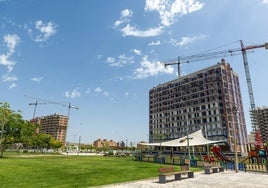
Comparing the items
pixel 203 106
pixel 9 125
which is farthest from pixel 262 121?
pixel 9 125

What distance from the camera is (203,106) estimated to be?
8112 centimetres

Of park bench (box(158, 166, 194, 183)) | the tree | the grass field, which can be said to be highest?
the tree

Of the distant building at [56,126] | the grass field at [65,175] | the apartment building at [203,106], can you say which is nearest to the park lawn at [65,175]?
the grass field at [65,175]

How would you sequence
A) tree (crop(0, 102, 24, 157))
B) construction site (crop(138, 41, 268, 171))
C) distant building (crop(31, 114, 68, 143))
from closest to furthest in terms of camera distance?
tree (crop(0, 102, 24, 157)) < construction site (crop(138, 41, 268, 171)) < distant building (crop(31, 114, 68, 143))

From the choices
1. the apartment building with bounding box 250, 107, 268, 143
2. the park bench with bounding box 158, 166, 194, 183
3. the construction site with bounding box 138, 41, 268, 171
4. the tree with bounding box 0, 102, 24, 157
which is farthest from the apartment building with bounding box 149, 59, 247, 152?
the park bench with bounding box 158, 166, 194, 183

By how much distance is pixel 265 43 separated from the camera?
2945 inches

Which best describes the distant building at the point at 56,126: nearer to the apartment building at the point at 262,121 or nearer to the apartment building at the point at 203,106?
the apartment building at the point at 203,106

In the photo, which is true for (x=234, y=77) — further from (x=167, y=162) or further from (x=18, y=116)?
(x=18, y=116)

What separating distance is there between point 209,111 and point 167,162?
167 ft

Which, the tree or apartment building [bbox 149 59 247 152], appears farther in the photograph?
apartment building [bbox 149 59 247 152]

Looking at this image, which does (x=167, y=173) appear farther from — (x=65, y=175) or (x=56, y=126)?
(x=56, y=126)

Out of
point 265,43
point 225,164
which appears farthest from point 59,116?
point 225,164

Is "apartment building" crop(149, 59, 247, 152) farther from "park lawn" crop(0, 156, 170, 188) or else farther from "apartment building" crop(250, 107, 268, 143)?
"park lawn" crop(0, 156, 170, 188)

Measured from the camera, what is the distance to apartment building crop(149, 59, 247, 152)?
75.2 metres
